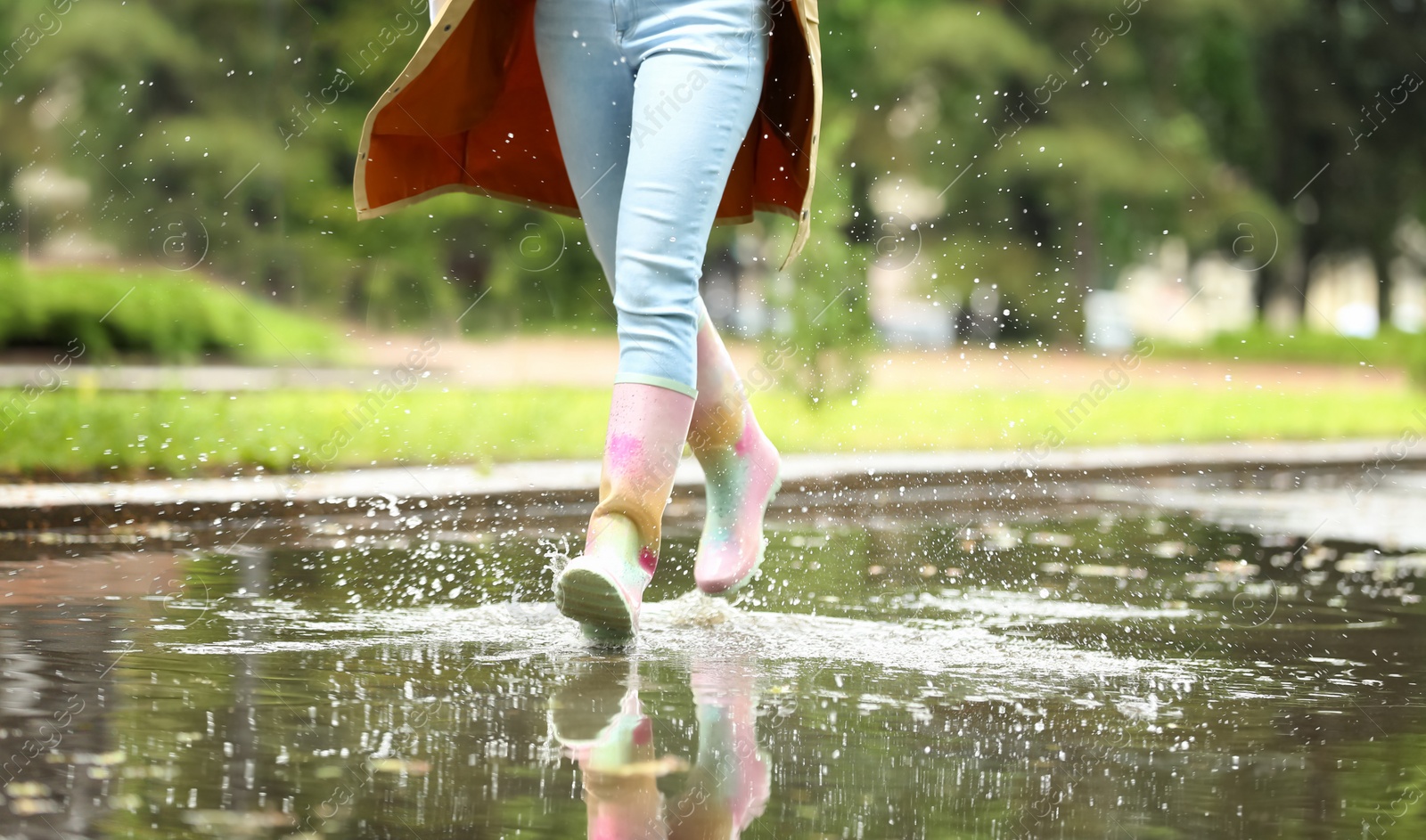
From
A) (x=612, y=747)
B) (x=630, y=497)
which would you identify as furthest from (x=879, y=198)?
(x=612, y=747)

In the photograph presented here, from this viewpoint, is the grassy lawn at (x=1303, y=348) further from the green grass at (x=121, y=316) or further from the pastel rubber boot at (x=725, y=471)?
the pastel rubber boot at (x=725, y=471)

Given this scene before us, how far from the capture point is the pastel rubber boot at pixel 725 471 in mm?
4145

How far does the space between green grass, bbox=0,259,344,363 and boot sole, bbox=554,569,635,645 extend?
16.7 meters

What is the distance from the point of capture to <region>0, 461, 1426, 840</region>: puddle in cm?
264

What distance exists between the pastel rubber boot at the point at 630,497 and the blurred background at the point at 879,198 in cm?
1590

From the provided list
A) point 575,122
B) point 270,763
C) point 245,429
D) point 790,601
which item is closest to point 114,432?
point 245,429

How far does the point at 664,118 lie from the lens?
146 inches

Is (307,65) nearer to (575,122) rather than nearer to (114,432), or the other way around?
(114,432)

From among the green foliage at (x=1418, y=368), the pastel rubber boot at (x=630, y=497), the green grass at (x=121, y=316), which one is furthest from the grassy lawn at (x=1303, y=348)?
the pastel rubber boot at (x=630, y=497)

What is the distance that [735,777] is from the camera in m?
2.83

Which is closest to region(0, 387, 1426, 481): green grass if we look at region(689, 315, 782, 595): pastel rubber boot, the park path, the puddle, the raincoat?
the park path

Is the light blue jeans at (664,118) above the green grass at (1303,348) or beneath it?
beneath

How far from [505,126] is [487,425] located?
24.3 feet

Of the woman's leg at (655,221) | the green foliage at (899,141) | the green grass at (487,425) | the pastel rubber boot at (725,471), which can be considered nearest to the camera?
the woman's leg at (655,221)
